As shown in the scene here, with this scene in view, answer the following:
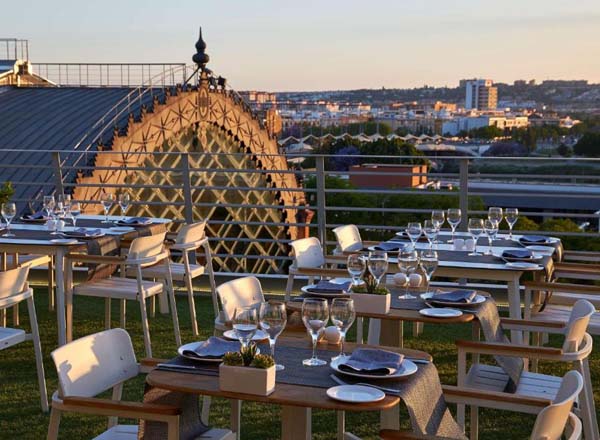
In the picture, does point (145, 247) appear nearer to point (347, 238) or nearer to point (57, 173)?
point (347, 238)

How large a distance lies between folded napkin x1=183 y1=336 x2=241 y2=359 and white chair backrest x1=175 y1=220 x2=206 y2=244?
3815mm

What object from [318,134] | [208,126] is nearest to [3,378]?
[208,126]

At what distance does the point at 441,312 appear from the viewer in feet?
14.6

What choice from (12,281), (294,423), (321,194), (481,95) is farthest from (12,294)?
(481,95)

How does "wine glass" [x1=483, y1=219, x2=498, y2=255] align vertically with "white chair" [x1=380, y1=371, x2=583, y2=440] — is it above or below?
above

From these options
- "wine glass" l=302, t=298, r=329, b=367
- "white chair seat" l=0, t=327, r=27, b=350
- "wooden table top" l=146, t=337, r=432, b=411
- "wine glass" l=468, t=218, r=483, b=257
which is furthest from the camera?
"wine glass" l=468, t=218, r=483, b=257

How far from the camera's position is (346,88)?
5747cm

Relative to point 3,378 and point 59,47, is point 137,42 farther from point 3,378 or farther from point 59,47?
point 3,378

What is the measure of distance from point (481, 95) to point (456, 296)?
223 ft

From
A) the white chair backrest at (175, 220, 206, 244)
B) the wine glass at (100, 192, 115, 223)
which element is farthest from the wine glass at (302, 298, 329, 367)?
the wine glass at (100, 192, 115, 223)

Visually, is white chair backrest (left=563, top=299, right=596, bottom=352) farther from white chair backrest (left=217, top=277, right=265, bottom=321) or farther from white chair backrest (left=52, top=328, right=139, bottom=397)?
white chair backrest (left=52, top=328, right=139, bottom=397)

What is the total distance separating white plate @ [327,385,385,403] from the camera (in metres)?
3.05

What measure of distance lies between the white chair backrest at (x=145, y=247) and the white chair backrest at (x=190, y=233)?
1.90 feet

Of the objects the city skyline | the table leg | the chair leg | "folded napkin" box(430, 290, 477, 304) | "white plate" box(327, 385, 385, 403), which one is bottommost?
the chair leg
